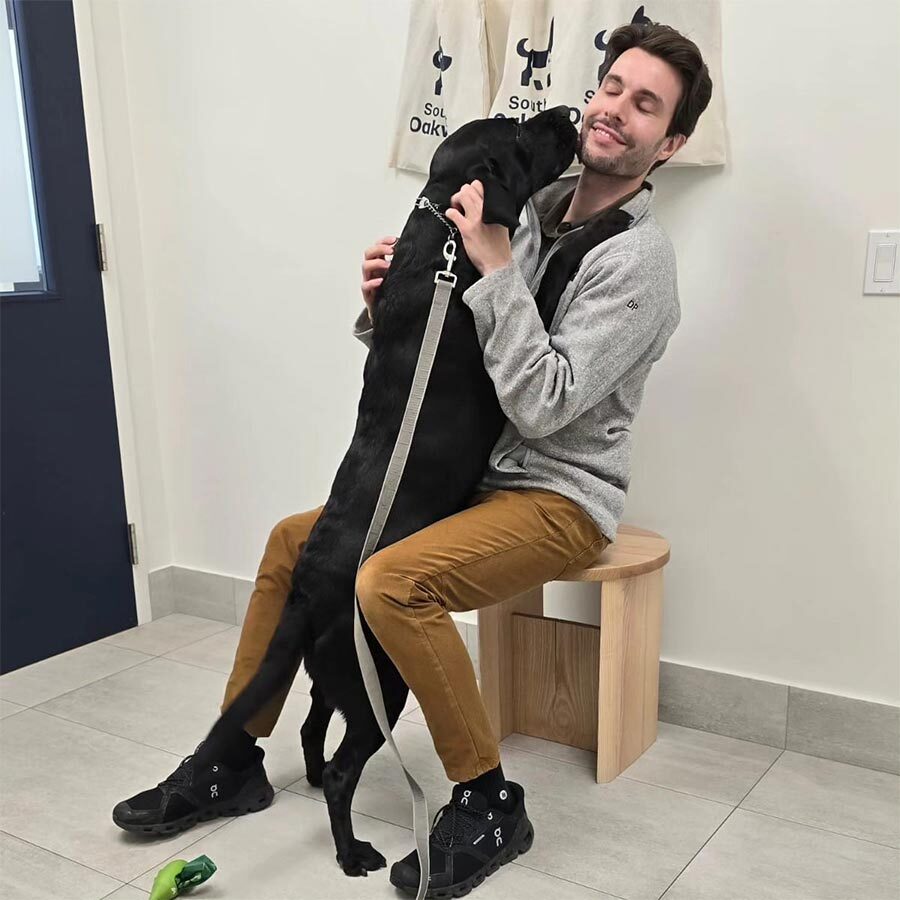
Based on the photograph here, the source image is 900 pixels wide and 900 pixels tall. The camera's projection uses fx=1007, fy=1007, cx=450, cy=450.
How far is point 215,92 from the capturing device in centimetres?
254

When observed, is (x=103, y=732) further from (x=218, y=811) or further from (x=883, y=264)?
(x=883, y=264)

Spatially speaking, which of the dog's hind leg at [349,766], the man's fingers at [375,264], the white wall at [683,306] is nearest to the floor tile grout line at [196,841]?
the dog's hind leg at [349,766]

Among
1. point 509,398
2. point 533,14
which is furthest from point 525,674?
point 533,14

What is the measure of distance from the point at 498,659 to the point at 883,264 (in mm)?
1044

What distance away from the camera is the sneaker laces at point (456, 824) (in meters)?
1.57

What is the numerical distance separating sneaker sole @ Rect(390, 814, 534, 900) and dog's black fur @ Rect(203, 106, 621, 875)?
128 millimetres

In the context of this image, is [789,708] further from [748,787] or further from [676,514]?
[676,514]

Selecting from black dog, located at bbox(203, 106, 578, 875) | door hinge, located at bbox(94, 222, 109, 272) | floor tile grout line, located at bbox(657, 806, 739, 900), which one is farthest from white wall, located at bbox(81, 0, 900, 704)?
black dog, located at bbox(203, 106, 578, 875)

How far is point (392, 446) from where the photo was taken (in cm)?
156

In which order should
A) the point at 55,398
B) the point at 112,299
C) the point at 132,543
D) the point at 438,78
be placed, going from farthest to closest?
the point at 132,543, the point at 112,299, the point at 55,398, the point at 438,78

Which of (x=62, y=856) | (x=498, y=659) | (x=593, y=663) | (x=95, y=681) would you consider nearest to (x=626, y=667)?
(x=593, y=663)

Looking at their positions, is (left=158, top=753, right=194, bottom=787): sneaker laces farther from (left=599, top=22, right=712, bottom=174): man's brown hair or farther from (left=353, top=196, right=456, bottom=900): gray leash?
(left=599, top=22, right=712, bottom=174): man's brown hair

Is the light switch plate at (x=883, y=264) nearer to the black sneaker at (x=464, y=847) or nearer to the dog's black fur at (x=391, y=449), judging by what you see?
the dog's black fur at (x=391, y=449)

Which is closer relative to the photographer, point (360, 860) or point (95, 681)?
point (360, 860)
